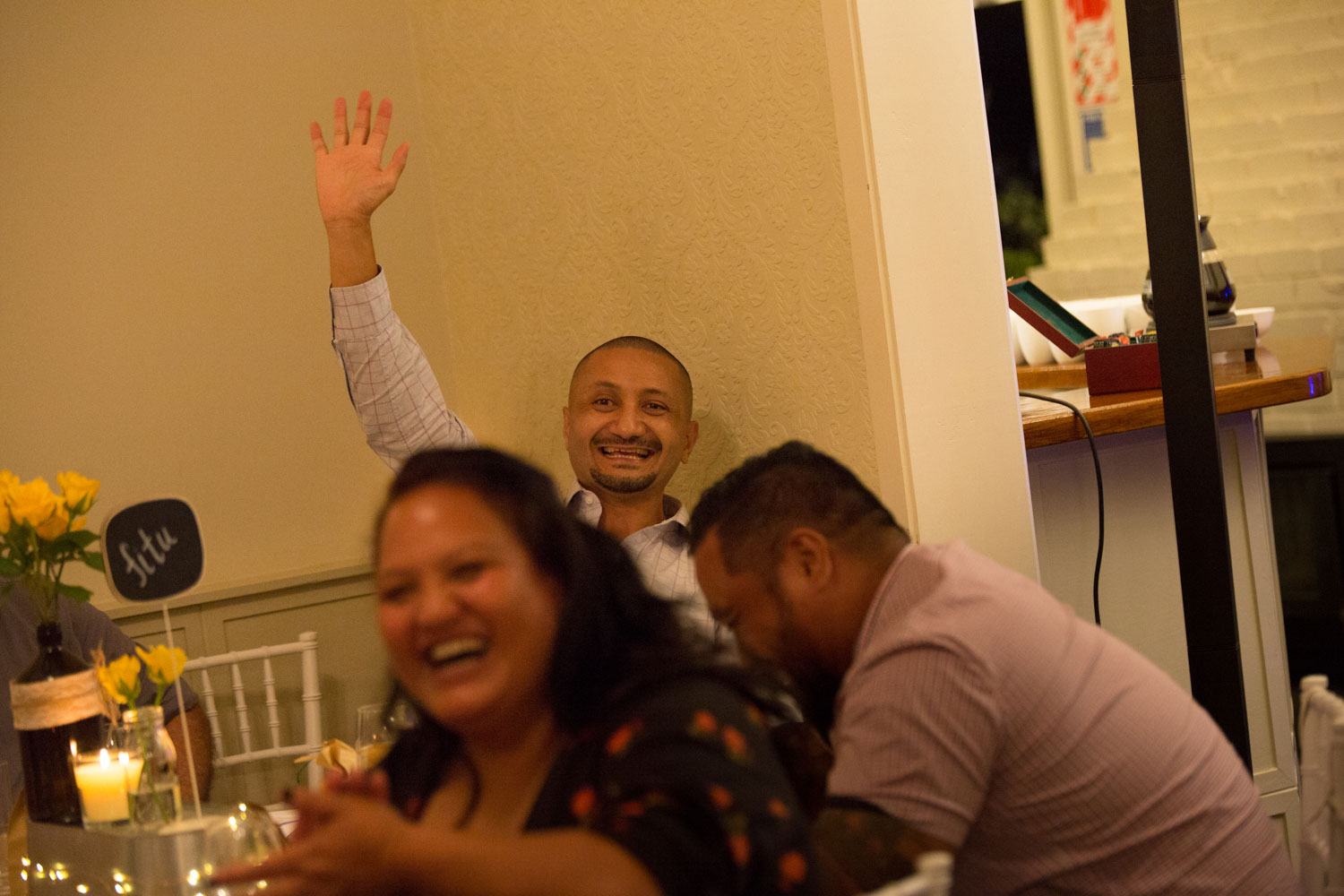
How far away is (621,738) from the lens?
0.81 metres

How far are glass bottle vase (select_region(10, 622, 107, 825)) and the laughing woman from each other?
21.1 inches

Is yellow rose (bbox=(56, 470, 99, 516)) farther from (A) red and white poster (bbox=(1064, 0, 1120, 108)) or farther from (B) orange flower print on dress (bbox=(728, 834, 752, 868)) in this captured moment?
(A) red and white poster (bbox=(1064, 0, 1120, 108))

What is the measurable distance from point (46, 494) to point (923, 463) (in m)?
1.11

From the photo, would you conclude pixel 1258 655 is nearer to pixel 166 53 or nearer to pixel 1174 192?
pixel 1174 192

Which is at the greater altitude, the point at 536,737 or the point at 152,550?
the point at 152,550

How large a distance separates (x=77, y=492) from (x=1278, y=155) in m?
4.11

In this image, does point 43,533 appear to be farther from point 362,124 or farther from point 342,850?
point 362,124

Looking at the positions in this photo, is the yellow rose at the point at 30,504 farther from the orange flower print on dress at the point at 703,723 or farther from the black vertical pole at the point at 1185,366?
the black vertical pole at the point at 1185,366

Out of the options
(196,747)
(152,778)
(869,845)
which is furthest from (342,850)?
(196,747)

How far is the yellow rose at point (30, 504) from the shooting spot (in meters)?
1.29

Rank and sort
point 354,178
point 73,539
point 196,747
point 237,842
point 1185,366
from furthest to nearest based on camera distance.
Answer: point 354,178
point 196,747
point 1185,366
point 73,539
point 237,842

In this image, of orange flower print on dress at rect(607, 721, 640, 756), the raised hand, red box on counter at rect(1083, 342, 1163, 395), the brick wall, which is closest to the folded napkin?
orange flower print on dress at rect(607, 721, 640, 756)

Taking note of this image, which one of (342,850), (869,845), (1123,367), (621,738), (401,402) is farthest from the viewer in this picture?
(1123,367)

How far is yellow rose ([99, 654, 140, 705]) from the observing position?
48.7 inches
